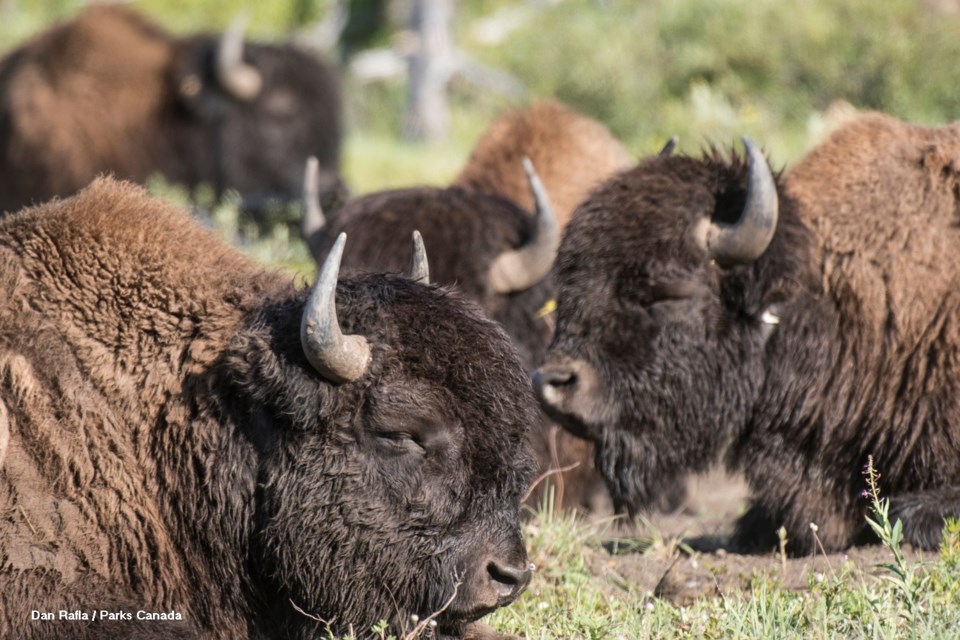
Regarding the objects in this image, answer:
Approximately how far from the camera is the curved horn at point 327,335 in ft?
13.7

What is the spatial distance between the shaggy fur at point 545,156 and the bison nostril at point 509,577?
4449 mm

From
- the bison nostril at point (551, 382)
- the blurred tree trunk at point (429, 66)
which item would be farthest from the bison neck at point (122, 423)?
the blurred tree trunk at point (429, 66)

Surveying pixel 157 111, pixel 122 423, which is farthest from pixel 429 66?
pixel 122 423

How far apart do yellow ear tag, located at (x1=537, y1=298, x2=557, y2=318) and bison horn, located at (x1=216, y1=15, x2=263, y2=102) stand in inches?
293

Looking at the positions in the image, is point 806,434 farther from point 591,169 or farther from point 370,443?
point 591,169

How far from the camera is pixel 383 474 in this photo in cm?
440

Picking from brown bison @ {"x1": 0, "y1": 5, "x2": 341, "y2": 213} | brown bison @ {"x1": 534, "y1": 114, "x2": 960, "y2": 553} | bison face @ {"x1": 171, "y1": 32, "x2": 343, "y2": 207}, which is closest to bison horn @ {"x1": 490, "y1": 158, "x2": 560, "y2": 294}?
brown bison @ {"x1": 534, "y1": 114, "x2": 960, "y2": 553}

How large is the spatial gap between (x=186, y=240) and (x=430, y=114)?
74.1 feet

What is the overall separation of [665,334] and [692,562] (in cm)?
104

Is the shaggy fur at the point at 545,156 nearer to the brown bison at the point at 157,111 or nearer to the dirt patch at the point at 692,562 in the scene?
the dirt patch at the point at 692,562

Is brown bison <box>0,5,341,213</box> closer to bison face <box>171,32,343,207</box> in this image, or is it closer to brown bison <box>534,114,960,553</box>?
bison face <box>171,32,343,207</box>

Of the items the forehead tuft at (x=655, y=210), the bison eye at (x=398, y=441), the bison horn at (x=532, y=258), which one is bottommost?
the bison horn at (x=532, y=258)

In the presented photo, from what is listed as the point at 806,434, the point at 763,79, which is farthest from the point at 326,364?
the point at 763,79

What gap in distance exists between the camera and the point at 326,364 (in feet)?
13.9
